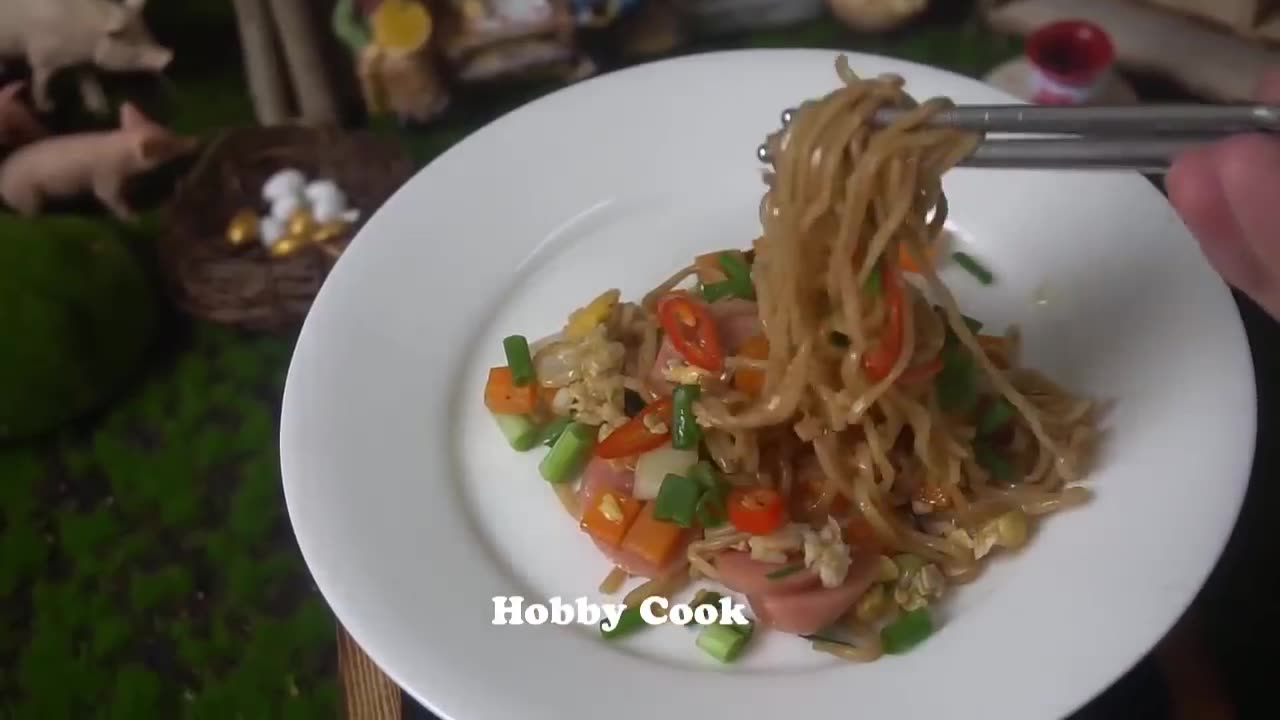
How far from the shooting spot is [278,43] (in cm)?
329

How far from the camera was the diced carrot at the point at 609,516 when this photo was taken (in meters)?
1.85

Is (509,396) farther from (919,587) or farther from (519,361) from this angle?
(919,587)

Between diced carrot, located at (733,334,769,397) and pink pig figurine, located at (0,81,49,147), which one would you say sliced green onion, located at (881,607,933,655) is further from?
pink pig figurine, located at (0,81,49,147)

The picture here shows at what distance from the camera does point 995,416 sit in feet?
6.36

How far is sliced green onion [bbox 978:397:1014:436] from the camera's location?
6.35ft

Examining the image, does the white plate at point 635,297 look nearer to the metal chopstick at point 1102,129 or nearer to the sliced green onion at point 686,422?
the sliced green onion at point 686,422

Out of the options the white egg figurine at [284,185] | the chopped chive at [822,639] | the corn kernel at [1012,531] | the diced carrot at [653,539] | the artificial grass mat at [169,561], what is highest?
the white egg figurine at [284,185]

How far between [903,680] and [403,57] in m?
2.23

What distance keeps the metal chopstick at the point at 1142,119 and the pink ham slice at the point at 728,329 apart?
58cm

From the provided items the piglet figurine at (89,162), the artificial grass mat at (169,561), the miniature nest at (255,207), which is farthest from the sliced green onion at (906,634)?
the piglet figurine at (89,162)

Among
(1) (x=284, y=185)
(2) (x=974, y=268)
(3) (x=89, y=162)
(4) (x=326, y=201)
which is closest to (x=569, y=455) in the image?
(2) (x=974, y=268)

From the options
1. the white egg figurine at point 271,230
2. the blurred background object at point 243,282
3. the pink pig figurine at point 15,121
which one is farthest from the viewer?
the pink pig figurine at point 15,121

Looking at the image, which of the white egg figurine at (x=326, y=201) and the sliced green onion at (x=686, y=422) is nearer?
the sliced green onion at (x=686, y=422)

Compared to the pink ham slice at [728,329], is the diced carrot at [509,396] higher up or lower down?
lower down
